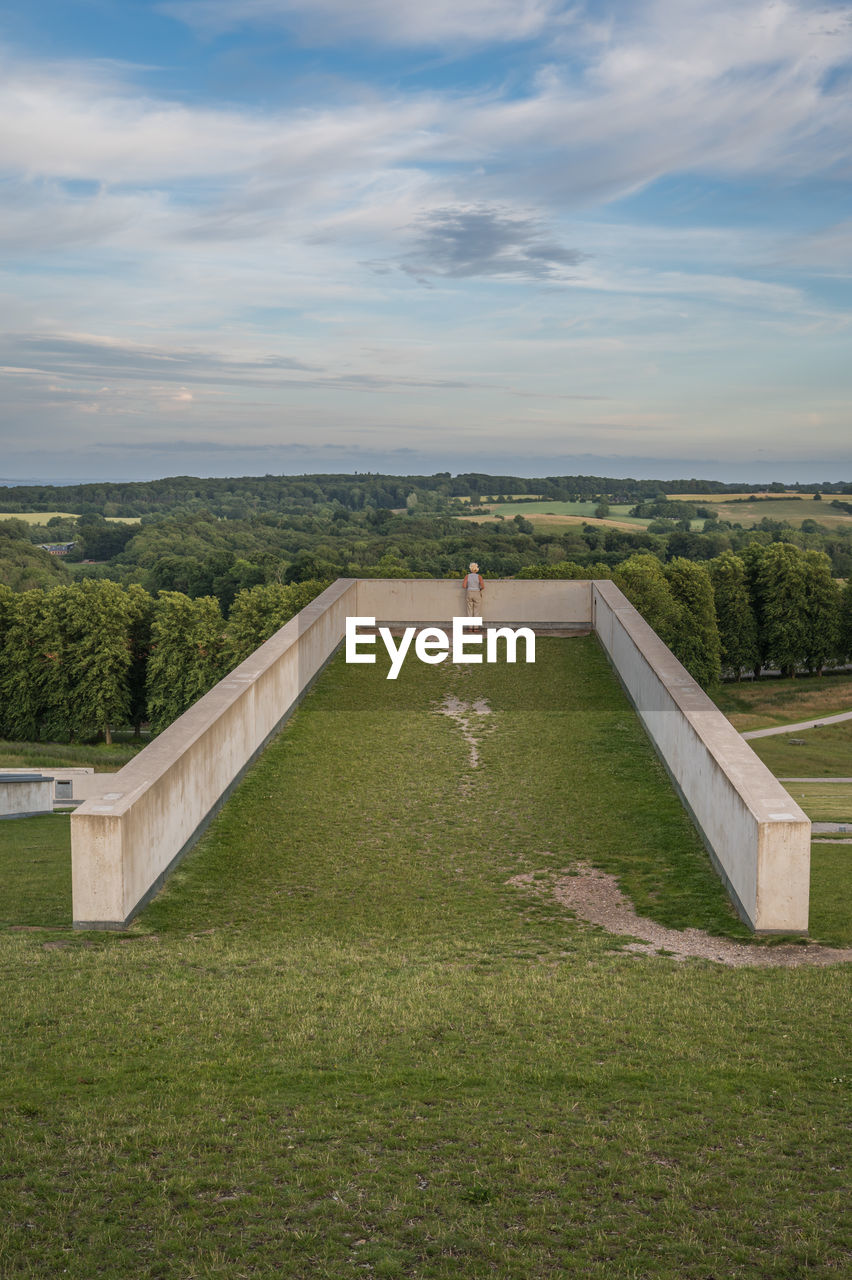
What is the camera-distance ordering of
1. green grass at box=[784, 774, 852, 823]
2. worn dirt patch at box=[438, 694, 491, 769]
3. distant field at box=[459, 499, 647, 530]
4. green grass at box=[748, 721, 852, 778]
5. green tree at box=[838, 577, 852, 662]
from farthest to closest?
1. distant field at box=[459, 499, 647, 530]
2. green tree at box=[838, 577, 852, 662]
3. green grass at box=[748, 721, 852, 778]
4. green grass at box=[784, 774, 852, 823]
5. worn dirt patch at box=[438, 694, 491, 769]

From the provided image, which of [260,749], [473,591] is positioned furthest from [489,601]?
[260,749]

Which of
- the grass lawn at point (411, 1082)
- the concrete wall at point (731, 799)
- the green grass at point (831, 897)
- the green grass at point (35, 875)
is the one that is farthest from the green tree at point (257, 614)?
the grass lawn at point (411, 1082)

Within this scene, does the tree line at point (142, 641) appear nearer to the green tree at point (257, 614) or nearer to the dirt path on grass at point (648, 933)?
the green tree at point (257, 614)

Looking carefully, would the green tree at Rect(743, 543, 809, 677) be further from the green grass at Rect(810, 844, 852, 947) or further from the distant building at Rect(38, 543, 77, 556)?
the distant building at Rect(38, 543, 77, 556)

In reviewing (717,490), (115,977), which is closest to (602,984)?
(115,977)

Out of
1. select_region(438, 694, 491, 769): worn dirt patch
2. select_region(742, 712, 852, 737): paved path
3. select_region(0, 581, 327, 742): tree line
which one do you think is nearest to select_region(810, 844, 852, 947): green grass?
select_region(438, 694, 491, 769): worn dirt patch

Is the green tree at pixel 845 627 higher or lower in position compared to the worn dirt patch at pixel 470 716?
lower
